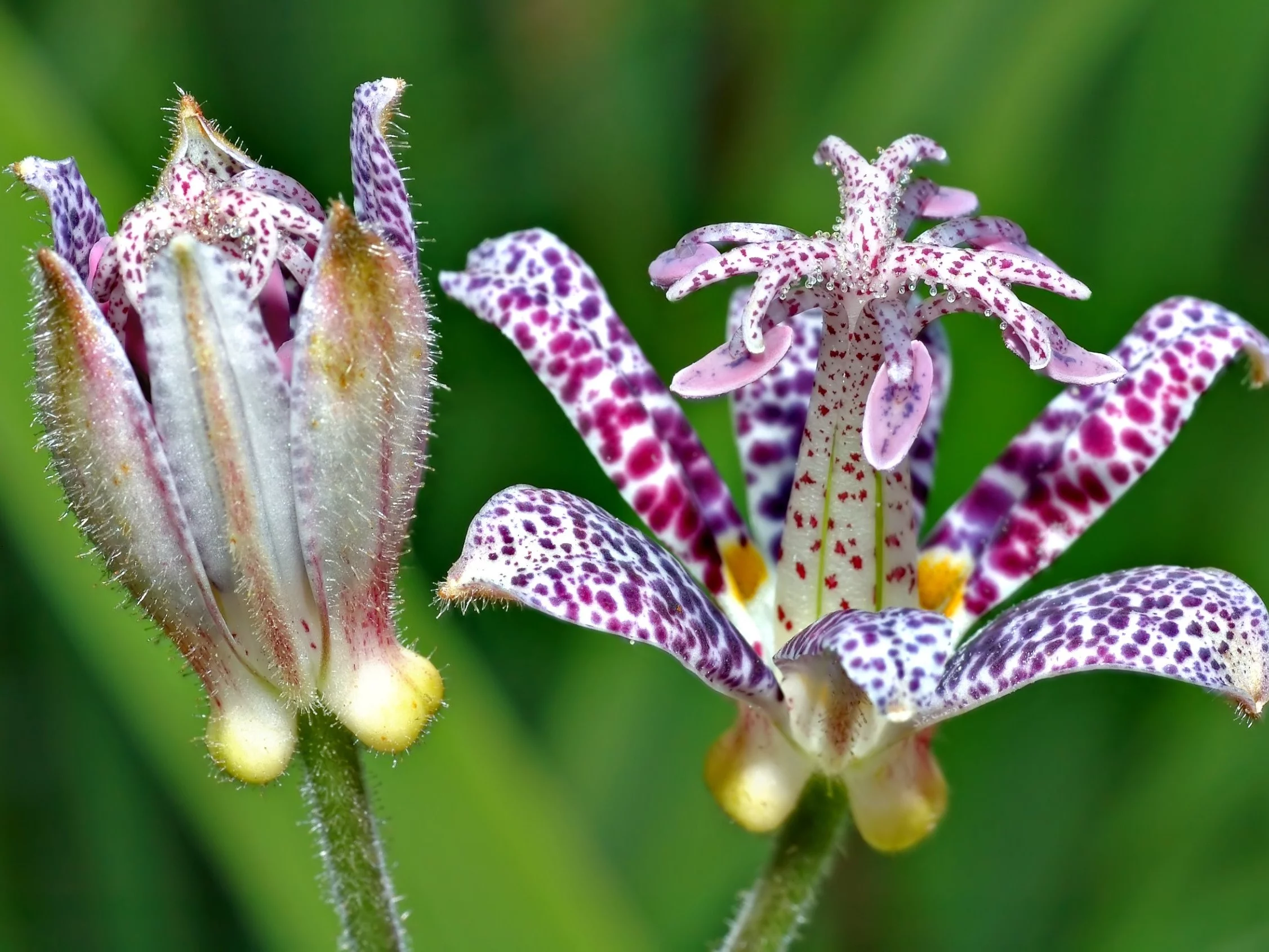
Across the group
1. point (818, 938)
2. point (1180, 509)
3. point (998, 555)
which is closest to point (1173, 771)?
point (1180, 509)

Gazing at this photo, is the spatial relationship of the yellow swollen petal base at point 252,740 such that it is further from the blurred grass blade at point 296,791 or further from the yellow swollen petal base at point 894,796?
the blurred grass blade at point 296,791

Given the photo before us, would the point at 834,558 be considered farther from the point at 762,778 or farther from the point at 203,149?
the point at 203,149

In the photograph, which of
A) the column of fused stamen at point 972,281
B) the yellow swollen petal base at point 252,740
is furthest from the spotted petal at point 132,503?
the column of fused stamen at point 972,281

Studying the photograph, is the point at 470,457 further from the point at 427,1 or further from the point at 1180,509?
the point at 1180,509

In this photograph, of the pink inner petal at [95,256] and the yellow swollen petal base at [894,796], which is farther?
the yellow swollen petal base at [894,796]

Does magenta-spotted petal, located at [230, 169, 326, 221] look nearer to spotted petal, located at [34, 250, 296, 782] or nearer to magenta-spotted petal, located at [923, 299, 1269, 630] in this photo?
spotted petal, located at [34, 250, 296, 782]

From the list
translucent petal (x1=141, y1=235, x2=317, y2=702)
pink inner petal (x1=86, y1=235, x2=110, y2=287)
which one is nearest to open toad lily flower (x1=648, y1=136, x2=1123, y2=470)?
translucent petal (x1=141, y1=235, x2=317, y2=702)

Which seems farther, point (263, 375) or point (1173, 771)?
point (1173, 771)
